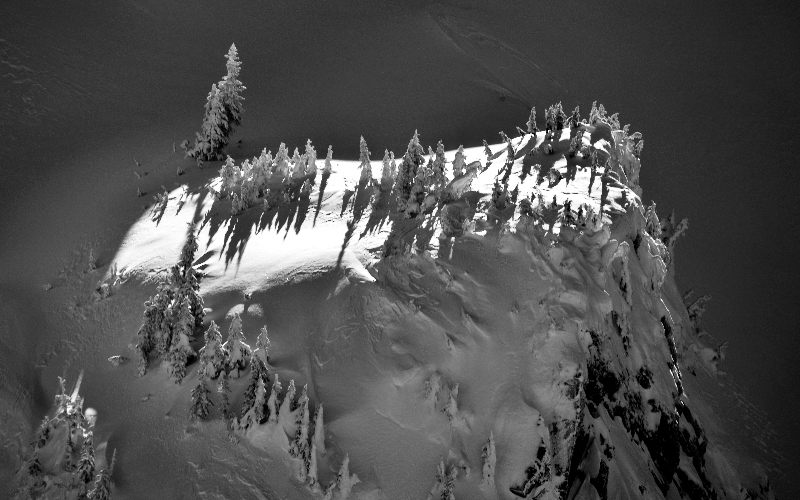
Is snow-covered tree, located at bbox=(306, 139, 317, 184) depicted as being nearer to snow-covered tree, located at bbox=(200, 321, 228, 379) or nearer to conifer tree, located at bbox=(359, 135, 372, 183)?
conifer tree, located at bbox=(359, 135, 372, 183)

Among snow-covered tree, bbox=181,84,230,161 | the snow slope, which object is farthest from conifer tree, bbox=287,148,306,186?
snow-covered tree, bbox=181,84,230,161

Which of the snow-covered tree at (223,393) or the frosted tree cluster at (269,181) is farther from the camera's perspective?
the frosted tree cluster at (269,181)

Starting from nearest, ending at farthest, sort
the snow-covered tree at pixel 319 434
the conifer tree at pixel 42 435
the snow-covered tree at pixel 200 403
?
the snow-covered tree at pixel 319 434 < the snow-covered tree at pixel 200 403 < the conifer tree at pixel 42 435

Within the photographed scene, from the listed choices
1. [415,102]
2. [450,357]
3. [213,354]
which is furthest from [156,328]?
[415,102]

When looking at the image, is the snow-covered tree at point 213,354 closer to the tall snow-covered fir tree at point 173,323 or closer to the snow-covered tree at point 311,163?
the tall snow-covered fir tree at point 173,323

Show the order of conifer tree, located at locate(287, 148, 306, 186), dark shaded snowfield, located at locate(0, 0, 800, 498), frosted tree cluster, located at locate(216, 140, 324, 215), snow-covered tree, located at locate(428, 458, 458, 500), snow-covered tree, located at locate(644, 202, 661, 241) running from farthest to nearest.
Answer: dark shaded snowfield, located at locate(0, 0, 800, 498) → conifer tree, located at locate(287, 148, 306, 186) → frosted tree cluster, located at locate(216, 140, 324, 215) → snow-covered tree, located at locate(644, 202, 661, 241) → snow-covered tree, located at locate(428, 458, 458, 500)

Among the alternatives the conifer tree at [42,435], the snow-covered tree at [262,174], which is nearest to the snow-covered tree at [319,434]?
the conifer tree at [42,435]
